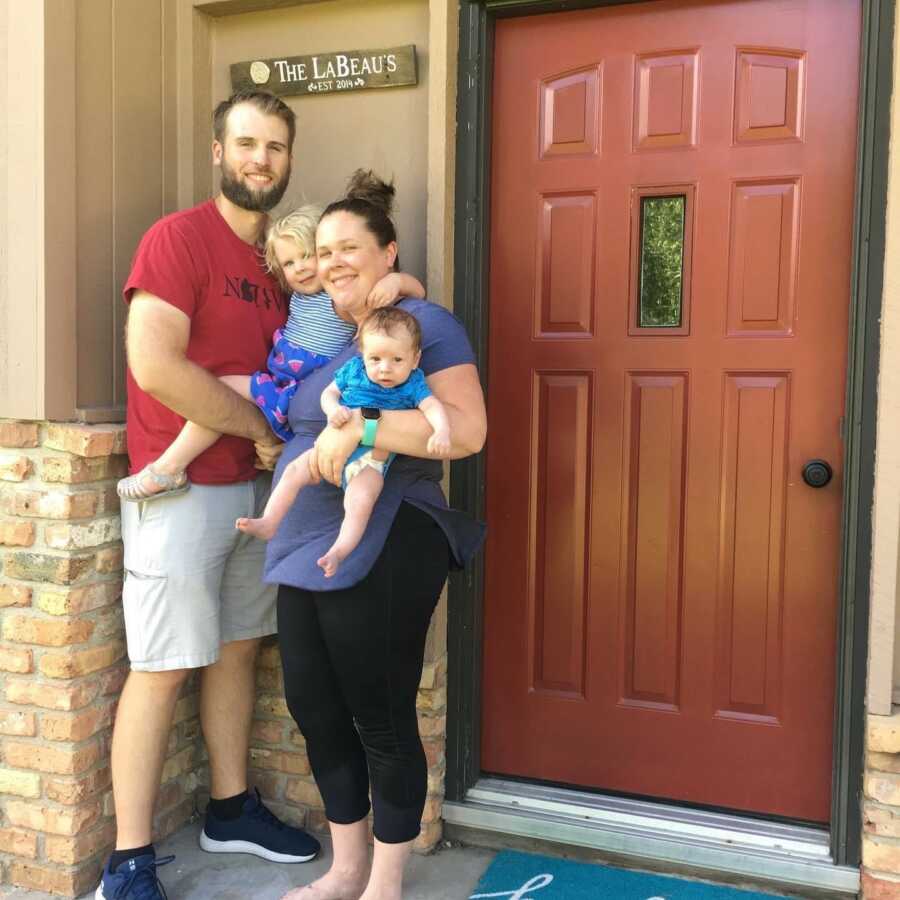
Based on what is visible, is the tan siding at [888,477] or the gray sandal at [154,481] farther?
the gray sandal at [154,481]

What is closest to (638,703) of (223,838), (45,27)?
(223,838)

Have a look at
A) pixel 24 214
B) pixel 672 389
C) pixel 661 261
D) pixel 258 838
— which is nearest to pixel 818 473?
pixel 672 389

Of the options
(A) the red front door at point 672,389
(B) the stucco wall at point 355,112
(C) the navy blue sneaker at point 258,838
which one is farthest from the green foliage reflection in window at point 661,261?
(C) the navy blue sneaker at point 258,838

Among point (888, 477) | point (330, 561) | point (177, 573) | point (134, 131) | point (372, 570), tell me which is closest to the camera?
point (330, 561)

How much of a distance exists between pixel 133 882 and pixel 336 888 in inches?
21.9

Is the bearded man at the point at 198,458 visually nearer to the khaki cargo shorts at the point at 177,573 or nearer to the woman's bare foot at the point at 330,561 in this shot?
the khaki cargo shorts at the point at 177,573

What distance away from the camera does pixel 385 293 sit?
2.20m

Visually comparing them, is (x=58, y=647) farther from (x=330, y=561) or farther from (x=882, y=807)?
(x=882, y=807)

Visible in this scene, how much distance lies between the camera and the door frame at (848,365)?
2.41 meters

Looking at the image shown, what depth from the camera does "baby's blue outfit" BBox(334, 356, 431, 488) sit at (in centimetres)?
203

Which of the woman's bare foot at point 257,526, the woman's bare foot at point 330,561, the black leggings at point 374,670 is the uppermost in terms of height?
the woman's bare foot at point 257,526

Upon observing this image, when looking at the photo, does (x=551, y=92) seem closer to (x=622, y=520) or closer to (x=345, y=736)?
(x=622, y=520)

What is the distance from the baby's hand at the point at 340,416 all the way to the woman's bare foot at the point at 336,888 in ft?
4.05

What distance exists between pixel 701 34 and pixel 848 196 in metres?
0.63
